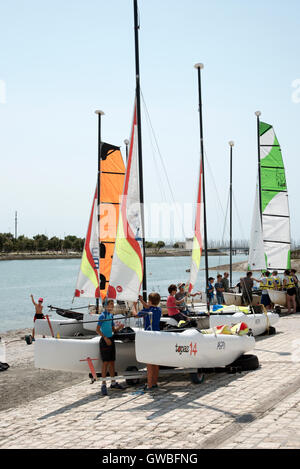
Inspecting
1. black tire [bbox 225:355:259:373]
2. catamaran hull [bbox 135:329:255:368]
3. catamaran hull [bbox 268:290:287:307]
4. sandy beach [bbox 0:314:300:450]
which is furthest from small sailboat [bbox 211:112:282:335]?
catamaran hull [bbox 135:329:255:368]

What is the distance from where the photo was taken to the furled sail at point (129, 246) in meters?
9.66

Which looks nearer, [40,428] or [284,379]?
[40,428]

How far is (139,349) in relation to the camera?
7.80m

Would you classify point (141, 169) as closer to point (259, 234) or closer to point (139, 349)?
point (139, 349)

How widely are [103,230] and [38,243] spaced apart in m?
136

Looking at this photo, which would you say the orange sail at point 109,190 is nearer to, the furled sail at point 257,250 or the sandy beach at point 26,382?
the sandy beach at point 26,382

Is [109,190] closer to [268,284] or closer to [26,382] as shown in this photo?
[268,284]

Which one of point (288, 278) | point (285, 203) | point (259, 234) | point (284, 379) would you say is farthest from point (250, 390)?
point (285, 203)

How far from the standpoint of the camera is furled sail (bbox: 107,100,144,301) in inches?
380

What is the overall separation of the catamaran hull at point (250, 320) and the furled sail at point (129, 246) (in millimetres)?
3579

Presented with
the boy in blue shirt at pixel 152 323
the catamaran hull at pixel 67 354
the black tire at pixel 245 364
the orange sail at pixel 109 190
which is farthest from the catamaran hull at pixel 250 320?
the orange sail at pixel 109 190

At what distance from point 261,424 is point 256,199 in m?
16.7

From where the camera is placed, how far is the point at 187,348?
817 cm

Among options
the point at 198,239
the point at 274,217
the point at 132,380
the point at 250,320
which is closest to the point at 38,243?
the point at 274,217
